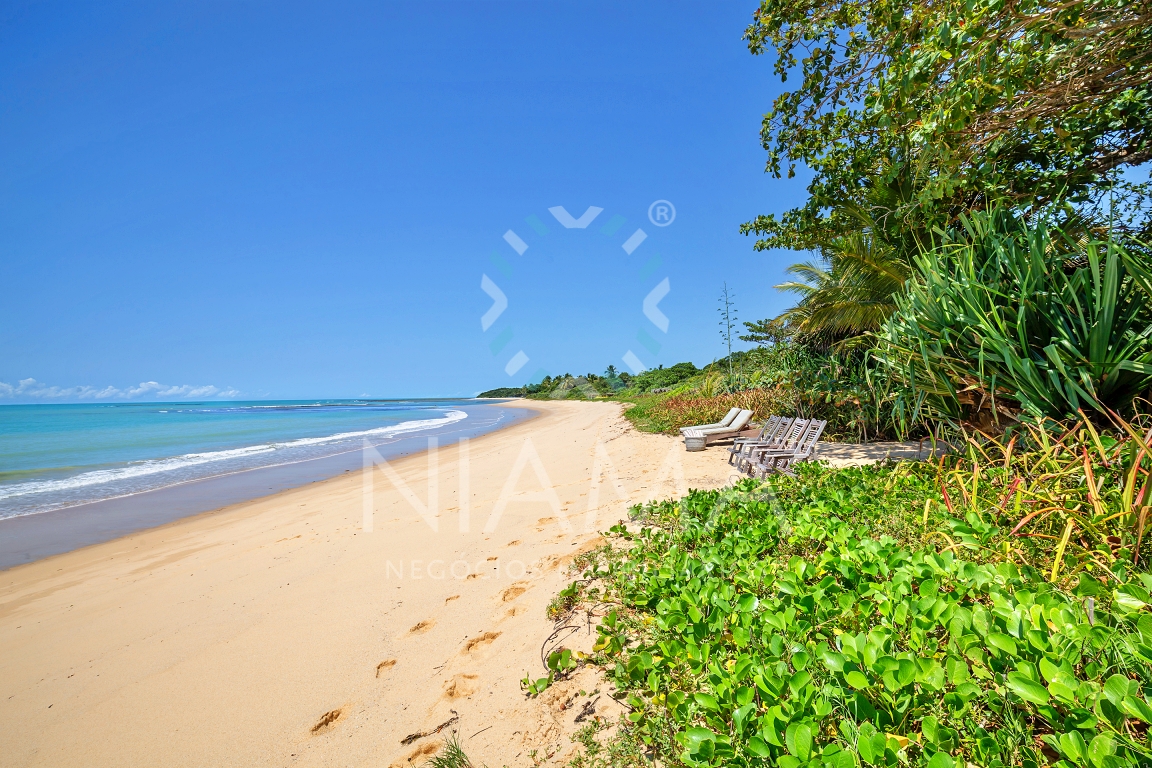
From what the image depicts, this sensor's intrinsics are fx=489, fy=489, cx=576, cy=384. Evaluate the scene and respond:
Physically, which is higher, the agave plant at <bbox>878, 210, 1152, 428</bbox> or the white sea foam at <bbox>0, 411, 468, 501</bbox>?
the white sea foam at <bbox>0, 411, 468, 501</bbox>

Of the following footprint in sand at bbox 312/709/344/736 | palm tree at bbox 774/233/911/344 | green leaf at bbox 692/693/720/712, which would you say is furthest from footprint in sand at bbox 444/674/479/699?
palm tree at bbox 774/233/911/344

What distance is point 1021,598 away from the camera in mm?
1752

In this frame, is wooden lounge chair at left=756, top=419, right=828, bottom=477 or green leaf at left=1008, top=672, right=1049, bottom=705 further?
wooden lounge chair at left=756, top=419, right=828, bottom=477

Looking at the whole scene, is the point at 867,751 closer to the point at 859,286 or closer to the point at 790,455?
the point at 790,455

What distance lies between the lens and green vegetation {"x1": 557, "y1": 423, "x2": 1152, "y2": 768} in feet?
4.39

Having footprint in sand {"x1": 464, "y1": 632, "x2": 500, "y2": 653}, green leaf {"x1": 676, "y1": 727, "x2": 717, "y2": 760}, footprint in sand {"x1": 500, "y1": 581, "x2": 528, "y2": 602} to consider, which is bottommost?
footprint in sand {"x1": 464, "y1": 632, "x2": 500, "y2": 653}

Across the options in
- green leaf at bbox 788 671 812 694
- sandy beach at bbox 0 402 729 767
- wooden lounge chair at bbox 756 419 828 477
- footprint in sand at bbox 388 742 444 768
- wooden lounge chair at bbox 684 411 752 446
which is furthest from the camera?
wooden lounge chair at bbox 684 411 752 446

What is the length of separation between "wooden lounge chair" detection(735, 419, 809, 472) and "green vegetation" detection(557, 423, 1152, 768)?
140 inches

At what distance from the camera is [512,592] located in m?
3.66

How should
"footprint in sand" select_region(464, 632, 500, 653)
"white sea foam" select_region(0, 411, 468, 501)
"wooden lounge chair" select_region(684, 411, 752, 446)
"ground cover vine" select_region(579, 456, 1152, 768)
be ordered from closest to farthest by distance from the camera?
"ground cover vine" select_region(579, 456, 1152, 768) → "footprint in sand" select_region(464, 632, 500, 653) → "white sea foam" select_region(0, 411, 468, 501) → "wooden lounge chair" select_region(684, 411, 752, 446)

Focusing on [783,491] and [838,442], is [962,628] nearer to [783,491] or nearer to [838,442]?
[783,491]

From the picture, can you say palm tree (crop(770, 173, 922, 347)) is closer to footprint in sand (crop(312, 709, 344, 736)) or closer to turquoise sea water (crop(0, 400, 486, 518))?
footprint in sand (crop(312, 709, 344, 736))

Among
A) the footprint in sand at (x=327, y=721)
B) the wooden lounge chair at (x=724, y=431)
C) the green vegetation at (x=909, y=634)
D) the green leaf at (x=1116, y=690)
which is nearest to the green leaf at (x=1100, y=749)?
the green vegetation at (x=909, y=634)

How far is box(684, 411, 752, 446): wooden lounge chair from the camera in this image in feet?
33.0
